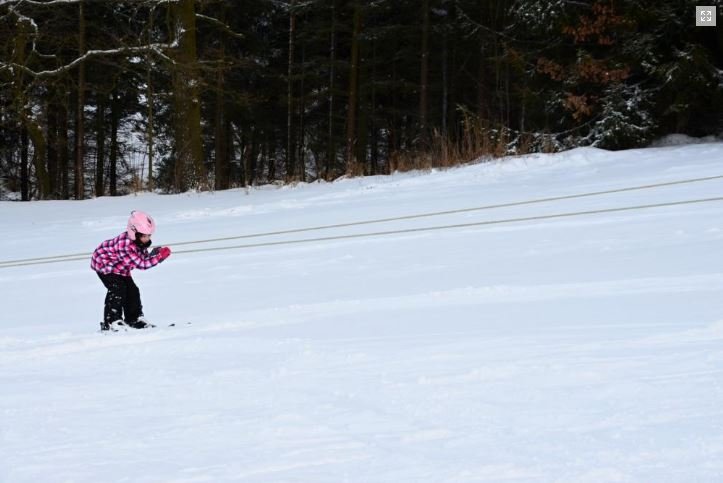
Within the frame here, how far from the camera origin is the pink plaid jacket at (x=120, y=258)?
6.76 m

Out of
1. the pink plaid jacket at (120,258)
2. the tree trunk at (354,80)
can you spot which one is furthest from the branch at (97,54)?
the pink plaid jacket at (120,258)

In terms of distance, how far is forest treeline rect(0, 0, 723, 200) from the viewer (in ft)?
52.3

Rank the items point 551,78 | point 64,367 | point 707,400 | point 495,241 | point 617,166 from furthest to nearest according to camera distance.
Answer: point 551,78, point 617,166, point 495,241, point 64,367, point 707,400

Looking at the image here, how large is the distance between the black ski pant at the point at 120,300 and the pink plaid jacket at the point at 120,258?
2.6 inches

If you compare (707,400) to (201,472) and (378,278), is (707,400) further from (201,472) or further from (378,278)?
(378,278)

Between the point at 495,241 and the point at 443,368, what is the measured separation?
14.9 ft

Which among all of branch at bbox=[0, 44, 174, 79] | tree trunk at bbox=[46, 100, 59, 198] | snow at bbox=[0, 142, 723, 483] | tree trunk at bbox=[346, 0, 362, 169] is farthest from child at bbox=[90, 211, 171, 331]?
tree trunk at bbox=[346, 0, 362, 169]

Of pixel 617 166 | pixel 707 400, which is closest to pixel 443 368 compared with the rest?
pixel 707 400

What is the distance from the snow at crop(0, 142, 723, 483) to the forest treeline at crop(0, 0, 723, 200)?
5984 mm

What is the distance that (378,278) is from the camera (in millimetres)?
7797

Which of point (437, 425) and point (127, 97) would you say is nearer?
point (437, 425)

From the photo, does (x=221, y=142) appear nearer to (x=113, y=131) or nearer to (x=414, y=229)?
(x=113, y=131)

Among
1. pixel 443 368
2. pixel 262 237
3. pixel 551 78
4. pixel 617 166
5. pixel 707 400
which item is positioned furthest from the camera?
pixel 551 78

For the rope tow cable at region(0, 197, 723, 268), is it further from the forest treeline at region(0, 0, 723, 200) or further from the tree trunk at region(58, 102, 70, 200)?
the tree trunk at region(58, 102, 70, 200)
